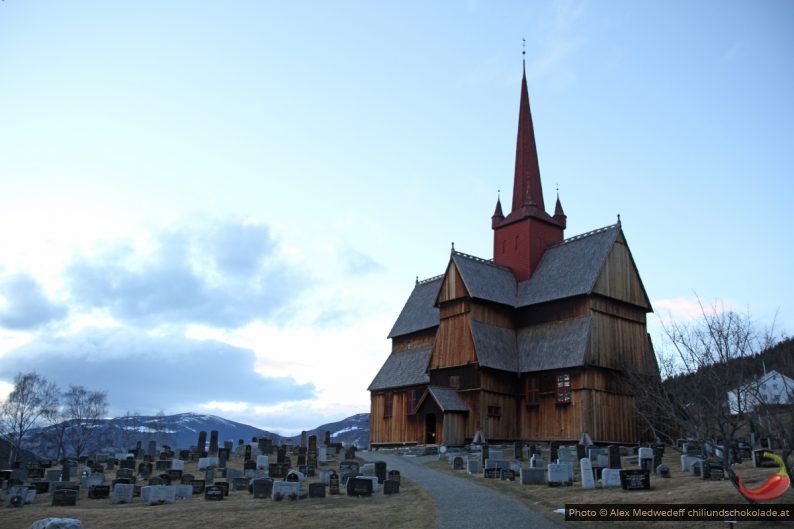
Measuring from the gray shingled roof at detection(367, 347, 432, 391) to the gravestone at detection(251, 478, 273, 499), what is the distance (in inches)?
869

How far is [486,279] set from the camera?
43594 mm

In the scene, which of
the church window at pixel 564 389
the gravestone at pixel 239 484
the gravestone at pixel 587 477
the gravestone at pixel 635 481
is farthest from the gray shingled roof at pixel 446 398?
the gravestone at pixel 635 481

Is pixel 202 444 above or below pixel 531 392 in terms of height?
below

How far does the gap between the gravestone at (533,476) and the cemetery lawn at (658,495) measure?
0.34 meters

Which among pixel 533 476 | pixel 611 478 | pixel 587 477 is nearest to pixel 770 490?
pixel 611 478

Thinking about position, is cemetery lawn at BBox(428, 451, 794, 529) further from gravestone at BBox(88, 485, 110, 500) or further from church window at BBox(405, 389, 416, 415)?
church window at BBox(405, 389, 416, 415)

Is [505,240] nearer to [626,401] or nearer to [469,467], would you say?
[626,401]

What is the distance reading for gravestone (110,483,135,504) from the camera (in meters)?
24.1

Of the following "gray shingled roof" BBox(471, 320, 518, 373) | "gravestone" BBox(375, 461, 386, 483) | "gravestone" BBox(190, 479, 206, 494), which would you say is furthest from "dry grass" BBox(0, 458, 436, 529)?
"gray shingled roof" BBox(471, 320, 518, 373)

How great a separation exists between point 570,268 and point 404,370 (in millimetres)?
14341

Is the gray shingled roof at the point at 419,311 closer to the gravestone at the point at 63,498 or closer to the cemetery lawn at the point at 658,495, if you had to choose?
the cemetery lawn at the point at 658,495

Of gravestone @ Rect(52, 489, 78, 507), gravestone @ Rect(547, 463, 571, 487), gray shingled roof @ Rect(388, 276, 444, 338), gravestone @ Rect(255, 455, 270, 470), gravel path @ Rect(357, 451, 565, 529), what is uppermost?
gray shingled roof @ Rect(388, 276, 444, 338)

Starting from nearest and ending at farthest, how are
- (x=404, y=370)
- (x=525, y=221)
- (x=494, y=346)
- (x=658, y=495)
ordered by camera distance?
(x=658, y=495) < (x=494, y=346) < (x=525, y=221) < (x=404, y=370)

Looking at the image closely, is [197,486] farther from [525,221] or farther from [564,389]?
[525,221]
